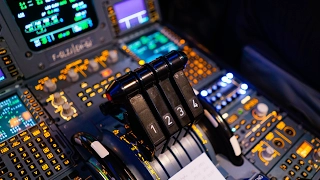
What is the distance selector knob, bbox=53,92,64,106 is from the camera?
1.34m

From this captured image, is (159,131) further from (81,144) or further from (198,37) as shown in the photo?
(198,37)

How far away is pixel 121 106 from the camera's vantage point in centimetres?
107

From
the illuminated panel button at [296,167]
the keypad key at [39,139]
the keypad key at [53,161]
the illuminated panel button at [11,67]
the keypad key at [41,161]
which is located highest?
the illuminated panel button at [11,67]

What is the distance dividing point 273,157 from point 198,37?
1.13 meters

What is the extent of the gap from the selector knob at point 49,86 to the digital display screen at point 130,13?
476 mm

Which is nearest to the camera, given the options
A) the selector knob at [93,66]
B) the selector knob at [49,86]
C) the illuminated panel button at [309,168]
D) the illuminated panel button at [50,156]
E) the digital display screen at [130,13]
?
the illuminated panel button at [50,156]

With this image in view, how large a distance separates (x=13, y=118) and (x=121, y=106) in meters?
0.50

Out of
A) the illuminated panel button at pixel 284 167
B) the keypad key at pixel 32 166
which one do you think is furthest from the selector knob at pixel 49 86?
the illuminated panel button at pixel 284 167

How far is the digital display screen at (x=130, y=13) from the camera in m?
1.60

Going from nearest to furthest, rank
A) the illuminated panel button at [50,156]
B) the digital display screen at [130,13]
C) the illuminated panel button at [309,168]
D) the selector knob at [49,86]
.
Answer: the illuminated panel button at [50,156], the illuminated panel button at [309,168], the selector knob at [49,86], the digital display screen at [130,13]

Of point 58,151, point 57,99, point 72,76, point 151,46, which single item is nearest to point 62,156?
point 58,151

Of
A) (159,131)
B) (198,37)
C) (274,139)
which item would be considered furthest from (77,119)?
(198,37)

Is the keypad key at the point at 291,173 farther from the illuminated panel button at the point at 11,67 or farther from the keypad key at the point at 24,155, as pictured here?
the illuminated panel button at the point at 11,67

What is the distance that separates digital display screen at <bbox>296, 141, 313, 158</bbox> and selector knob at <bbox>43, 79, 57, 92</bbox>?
3.62 feet
